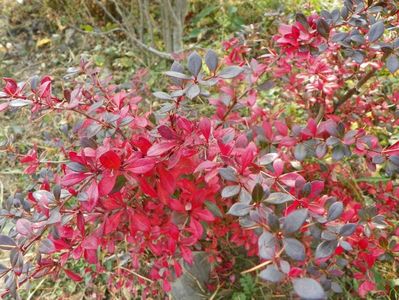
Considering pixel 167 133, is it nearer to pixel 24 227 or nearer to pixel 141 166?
pixel 141 166

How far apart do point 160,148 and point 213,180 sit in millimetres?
219

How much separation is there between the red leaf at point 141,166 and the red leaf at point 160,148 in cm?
2

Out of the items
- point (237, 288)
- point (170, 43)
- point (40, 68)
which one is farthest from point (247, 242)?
point (40, 68)

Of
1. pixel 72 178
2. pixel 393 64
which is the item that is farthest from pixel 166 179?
pixel 393 64

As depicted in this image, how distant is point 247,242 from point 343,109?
80 cm

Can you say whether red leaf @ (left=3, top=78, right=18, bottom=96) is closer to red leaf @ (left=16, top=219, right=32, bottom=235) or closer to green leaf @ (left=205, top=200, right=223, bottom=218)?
red leaf @ (left=16, top=219, right=32, bottom=235)

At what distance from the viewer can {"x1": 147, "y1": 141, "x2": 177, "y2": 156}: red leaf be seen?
3.05 ft

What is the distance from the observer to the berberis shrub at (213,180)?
911 mm

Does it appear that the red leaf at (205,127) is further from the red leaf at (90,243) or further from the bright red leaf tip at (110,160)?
the red leaf at (90,243)

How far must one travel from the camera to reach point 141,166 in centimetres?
92

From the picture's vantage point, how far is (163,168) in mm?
1040

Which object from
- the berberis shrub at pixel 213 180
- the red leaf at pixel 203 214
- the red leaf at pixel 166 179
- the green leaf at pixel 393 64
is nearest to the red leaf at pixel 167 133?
the berberis shrub at pixel 213 180

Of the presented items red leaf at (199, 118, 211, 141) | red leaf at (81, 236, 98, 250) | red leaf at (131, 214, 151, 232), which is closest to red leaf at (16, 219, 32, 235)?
red leaf at (81, 236, 98, 250)

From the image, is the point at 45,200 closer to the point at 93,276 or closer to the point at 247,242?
the point at 247,242
